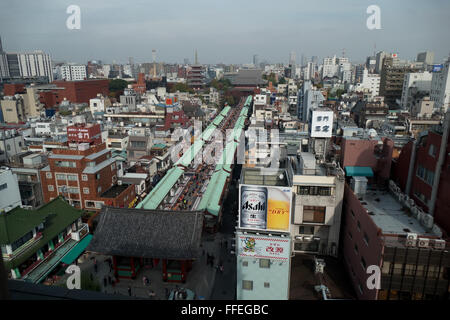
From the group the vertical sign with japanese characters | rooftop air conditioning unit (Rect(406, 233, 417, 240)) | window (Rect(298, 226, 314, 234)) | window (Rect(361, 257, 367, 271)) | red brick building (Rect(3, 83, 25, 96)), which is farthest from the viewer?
red brick building (Rect(3, 83, 25, 96))

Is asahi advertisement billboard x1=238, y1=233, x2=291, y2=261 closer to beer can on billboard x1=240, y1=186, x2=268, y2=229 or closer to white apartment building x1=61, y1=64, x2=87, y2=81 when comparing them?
beer can on billboard x1=240, y1=186, x2=268, y2=229

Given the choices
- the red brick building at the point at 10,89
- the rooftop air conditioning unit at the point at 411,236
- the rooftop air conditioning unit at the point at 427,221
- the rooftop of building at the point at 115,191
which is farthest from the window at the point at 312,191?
the red brick building at the point at 10,89

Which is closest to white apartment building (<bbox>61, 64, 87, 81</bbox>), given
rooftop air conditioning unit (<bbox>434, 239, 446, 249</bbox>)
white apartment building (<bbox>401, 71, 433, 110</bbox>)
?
white apartment building (<bbox>401, 71, 433, 110</bbox>)

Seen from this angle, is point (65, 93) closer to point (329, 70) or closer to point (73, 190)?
point (73, 190)

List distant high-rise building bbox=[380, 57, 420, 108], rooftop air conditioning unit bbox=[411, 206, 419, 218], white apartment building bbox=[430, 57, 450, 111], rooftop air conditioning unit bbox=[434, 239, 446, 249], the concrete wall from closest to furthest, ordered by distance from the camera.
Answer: rooftop air conditioning unit bbox=[434, 239, 446, 249] → the concrete wall → rooftop air conditioning unit bbox=[411, 206, 419, 218] → white apartment building bbox=[430, 57, 450, 111] → distant high-rise building bbox=[380, 57, 420, 108]

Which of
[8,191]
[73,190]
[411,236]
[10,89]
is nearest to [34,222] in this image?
[8,191]

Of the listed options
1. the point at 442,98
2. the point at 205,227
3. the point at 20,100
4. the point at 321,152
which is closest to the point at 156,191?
the point at 205,227
